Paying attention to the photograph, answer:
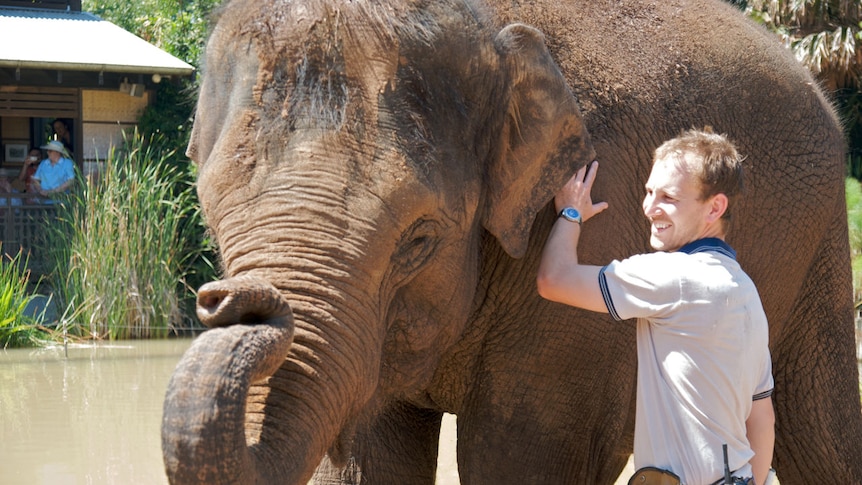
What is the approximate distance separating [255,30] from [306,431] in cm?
122

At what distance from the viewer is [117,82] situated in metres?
18.8

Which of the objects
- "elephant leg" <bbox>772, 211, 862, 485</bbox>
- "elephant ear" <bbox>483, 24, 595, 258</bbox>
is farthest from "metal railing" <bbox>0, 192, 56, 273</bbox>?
"elephant ear" <bbox>483, 24, 595, 258</bbox>

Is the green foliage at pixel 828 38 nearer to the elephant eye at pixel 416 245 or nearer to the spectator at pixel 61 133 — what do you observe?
the spectator at pixel 61 133

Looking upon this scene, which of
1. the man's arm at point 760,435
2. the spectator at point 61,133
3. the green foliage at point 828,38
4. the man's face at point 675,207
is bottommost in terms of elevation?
the spectator at point 61,133

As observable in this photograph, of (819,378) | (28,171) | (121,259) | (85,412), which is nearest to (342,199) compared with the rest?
(819,378)

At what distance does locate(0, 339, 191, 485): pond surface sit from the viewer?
30.1ft

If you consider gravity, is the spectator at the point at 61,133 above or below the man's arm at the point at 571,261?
below

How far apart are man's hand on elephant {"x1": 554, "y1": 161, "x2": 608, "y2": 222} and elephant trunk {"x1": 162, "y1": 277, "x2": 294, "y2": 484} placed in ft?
4.68

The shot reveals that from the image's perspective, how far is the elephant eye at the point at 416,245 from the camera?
3596 millimetres

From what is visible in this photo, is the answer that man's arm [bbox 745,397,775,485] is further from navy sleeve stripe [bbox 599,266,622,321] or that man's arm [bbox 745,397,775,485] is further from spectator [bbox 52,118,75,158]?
spectator [bbox 52,118,75,158]

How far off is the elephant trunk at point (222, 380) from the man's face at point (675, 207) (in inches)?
49.3

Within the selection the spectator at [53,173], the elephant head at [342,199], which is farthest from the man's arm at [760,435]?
the spectator at [53,173]

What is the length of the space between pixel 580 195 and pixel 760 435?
0.96 meters

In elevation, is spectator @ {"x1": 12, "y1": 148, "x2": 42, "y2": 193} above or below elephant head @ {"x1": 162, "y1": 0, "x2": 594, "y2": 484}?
below
